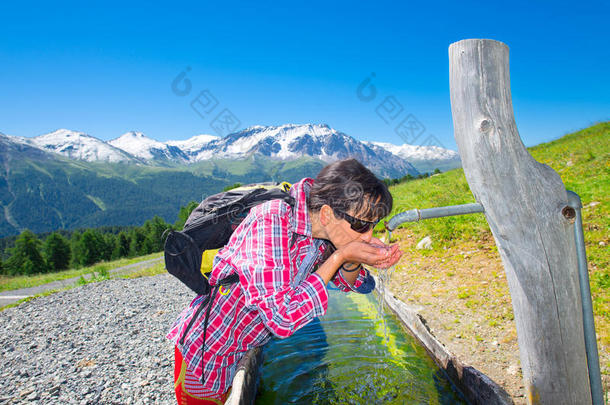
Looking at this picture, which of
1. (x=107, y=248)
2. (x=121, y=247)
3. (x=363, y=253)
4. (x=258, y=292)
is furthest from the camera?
(x=121, y=247)

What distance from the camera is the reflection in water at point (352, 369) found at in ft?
12.4

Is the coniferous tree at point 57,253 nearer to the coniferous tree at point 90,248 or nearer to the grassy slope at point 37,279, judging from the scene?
the coniferous tree at point 90,248

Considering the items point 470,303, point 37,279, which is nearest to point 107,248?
point 37,279

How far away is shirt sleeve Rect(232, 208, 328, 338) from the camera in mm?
1734

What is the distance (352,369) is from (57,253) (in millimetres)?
79210

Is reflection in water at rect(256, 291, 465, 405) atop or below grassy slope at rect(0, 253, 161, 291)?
atop

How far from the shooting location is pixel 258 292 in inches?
68.3

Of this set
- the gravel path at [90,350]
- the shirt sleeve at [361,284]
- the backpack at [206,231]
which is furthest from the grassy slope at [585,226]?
the gravel path at [90,350]

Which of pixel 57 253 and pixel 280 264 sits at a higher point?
pixel 280 264

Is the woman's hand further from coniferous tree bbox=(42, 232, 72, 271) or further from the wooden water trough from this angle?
coniferous tree bbox=(42, 232, 72, 271)

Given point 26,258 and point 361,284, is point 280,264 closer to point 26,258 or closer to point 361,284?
point 361,284

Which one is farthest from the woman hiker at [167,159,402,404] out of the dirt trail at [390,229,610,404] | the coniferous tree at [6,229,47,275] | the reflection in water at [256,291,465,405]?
the coniferous tree at [6,229,47,275]

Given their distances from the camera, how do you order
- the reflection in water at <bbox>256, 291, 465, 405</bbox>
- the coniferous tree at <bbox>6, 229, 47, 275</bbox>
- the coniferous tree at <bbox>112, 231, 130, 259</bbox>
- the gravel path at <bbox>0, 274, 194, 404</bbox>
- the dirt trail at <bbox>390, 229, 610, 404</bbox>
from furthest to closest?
the coniferous tree at <bbox>112, 231, 130, 259</bbox> → the coniferous tree at <bbox>6, 229, 47, 275</bbox> → the gravel path at <bbox>0, 274, 194, 404</bbox> → the dirt trail at <bbox>390, 229, 610, 404</bbox> → the reflection in water at <bbox>256, 291, 465, 405</bbox>

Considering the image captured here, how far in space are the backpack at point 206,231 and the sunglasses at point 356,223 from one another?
12.3 inches
